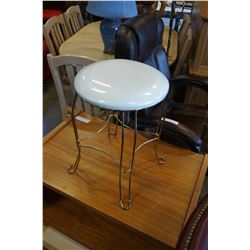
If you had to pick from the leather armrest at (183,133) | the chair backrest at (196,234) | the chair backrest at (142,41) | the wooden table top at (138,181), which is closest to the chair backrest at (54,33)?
the chair backrest at (142,41)

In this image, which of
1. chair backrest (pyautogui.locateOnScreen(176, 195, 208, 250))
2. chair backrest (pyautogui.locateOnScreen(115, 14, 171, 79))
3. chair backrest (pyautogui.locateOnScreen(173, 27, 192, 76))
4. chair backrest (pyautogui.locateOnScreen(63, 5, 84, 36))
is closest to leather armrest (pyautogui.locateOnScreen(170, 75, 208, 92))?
chair backrest (pyautogui.locateOnScreen(115, 14, 171, 79))

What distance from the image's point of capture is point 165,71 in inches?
58.4

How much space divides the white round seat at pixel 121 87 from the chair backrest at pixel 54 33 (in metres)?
1.35

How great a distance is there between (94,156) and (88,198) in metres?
0.21

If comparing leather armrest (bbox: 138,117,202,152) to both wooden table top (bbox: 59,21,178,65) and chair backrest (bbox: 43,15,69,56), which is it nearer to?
wooden table top (bbox: 59,21,178,65)

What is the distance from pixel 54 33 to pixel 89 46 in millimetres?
327

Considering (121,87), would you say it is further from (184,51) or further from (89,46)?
(89,46)

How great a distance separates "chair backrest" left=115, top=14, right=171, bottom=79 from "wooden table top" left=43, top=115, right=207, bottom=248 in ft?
1.27

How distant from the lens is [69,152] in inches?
40.6

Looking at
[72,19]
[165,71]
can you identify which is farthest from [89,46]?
[165,71]

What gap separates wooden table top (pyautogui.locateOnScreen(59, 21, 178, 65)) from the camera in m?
1.73

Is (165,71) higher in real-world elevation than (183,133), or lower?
higher

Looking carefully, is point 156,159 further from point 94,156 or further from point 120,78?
point 120,78

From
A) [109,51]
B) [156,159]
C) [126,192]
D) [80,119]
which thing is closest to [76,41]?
[109,51]
